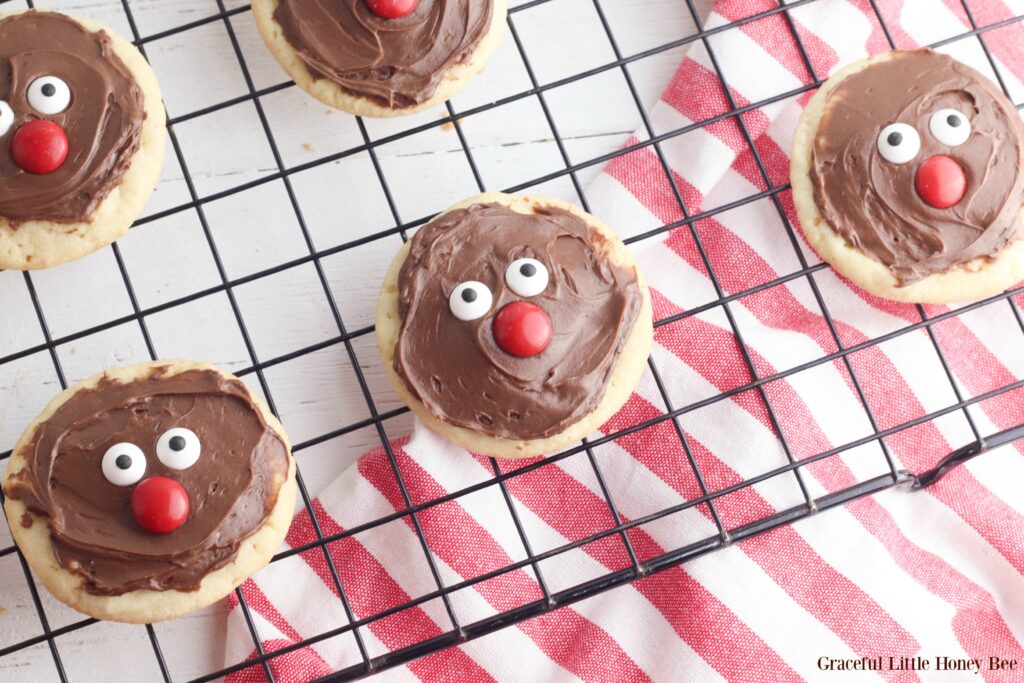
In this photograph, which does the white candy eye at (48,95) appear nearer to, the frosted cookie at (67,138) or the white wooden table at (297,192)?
the frosted cookie at (67,138)

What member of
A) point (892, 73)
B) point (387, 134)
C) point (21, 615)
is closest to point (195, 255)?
point (387, 134)

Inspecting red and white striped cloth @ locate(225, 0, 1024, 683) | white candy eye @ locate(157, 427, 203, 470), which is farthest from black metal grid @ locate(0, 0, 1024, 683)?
white candy eye @ locate(157, 427, 203, 470)

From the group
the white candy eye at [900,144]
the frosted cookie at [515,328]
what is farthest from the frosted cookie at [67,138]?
the white candy eye at [900,144]

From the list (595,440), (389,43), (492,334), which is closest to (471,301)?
(492,334)

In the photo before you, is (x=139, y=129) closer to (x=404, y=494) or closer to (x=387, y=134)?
(x=387, y=134)

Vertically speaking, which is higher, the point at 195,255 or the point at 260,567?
the point at 195,255
